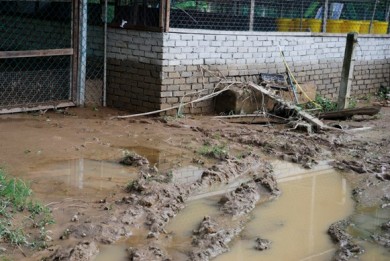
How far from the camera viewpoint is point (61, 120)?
9141 mm

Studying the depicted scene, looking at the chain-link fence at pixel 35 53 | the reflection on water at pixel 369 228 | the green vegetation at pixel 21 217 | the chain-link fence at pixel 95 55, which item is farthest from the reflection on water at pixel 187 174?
the chain-link fence at pixel 95 55

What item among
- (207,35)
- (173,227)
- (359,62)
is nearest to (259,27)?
(207,35)

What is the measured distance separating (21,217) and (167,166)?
240 centimetres

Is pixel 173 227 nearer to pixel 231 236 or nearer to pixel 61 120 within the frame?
pixel 231 236

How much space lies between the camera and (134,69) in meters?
10.0

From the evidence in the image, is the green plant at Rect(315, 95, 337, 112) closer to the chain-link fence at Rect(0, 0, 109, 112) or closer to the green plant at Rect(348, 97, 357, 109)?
the green plant at Rect(348, 97, 357, 109)

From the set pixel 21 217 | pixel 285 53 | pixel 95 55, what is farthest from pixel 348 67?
pixel 21 217

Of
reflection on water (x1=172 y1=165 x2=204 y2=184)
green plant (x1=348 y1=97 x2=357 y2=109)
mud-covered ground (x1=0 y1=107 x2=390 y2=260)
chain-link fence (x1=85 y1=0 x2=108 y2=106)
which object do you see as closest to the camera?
mud-covered ground (x1=0 y1=107 x2=390 y2=260)

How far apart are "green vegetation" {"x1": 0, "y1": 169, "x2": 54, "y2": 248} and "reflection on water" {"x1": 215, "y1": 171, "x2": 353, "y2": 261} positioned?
60.3 inches

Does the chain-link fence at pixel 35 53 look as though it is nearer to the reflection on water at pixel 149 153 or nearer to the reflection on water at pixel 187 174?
the reflection on water at pixel 149 153

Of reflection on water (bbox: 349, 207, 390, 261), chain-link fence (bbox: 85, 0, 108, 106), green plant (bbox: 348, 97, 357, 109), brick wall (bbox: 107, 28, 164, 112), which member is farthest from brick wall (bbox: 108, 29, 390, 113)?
reflection on water (bbox: 349, 207, 390, 261)

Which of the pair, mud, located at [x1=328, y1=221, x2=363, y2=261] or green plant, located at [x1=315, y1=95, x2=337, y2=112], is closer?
mud, located at [x1=328, y1=221, x2=363, y2=261]

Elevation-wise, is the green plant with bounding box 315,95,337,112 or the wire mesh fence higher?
the wire mesh fence

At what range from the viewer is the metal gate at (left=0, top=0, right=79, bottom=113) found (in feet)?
31.5
